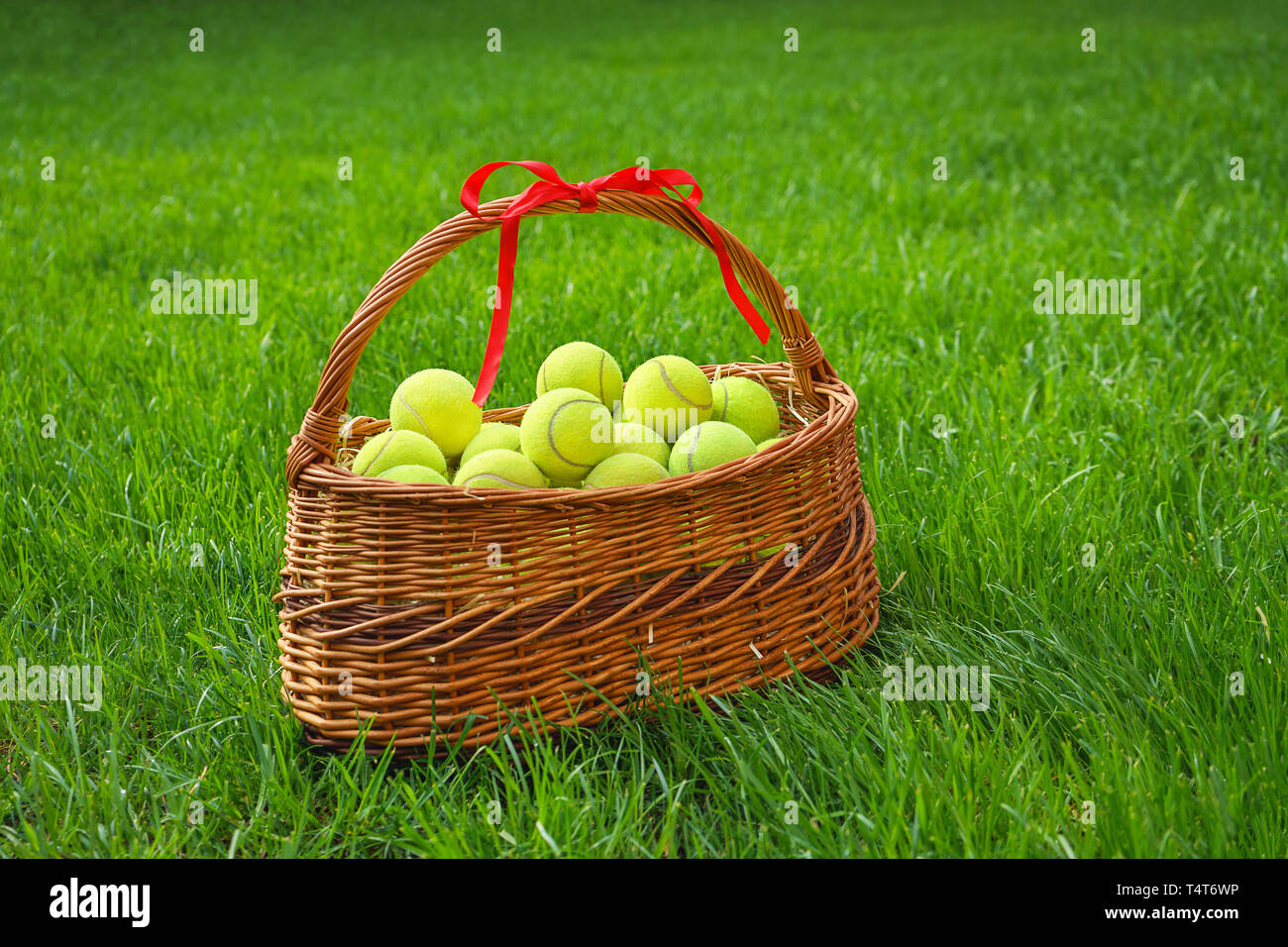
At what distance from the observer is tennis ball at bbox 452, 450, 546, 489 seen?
6.08 feet

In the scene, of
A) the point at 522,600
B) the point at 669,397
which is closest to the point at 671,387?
the point at 669,397

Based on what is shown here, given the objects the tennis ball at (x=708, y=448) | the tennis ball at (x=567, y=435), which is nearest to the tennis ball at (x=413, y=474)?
the tennis ball at (x=567, y=435)

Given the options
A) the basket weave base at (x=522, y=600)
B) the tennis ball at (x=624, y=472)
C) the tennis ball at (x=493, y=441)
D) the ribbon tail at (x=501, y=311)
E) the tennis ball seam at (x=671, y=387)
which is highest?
the ribbon tail at (x=501, y=311)

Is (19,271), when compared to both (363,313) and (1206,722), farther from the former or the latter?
(1206,722)

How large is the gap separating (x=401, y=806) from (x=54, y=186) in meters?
5.87

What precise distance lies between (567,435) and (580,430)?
26mm

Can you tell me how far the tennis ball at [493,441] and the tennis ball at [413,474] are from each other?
0.19 m

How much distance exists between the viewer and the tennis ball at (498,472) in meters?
1.85

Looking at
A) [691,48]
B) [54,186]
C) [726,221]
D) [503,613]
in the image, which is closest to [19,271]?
[54,186]

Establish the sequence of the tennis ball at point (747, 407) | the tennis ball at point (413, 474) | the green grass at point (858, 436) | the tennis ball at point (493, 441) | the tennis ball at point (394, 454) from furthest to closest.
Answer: the tennis ball at point (747, 407) < the tennis ball at point (493, 441) < the tennis ball at point (394, 454) < the tennis ball at point (413, 474) < the green grass at point (858, 436)

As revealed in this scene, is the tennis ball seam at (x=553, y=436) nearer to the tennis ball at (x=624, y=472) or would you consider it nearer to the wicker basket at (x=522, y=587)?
the tennis ball at (x=624, y=472)

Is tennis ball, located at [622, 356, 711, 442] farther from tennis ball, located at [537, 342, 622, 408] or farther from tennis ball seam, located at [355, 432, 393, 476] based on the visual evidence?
tennis ball seam, located at [355, 432, 393, 476]

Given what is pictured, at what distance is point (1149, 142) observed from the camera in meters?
6.34

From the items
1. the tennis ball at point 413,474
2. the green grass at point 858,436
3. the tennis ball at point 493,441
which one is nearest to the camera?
the green grass at point 858,436
